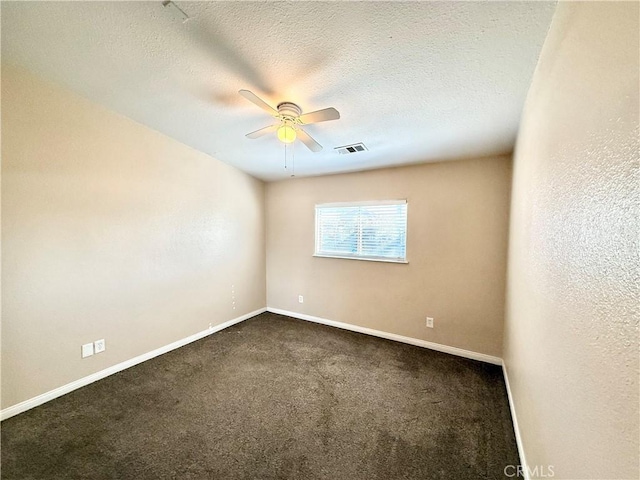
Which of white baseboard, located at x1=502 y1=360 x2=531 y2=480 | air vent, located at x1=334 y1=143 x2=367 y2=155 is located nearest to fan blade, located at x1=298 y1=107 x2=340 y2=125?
air vent, located at x1=334 y1=143 x2=367 y2=155

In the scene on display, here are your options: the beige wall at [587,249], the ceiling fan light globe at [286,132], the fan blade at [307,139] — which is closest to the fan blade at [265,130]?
the ceiling fan light globe at [286,132]

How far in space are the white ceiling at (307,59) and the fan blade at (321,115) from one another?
0.25 m

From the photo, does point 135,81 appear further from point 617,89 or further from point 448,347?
point 448,347

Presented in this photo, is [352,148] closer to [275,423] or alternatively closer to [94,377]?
[275,423]

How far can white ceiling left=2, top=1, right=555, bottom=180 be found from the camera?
132 centimetres

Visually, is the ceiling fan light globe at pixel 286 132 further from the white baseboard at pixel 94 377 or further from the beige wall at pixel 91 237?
the white baseboard at pixel 94 377

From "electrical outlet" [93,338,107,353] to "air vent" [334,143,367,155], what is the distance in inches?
123

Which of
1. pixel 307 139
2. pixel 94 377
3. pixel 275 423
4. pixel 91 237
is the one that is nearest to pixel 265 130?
pixel 307 139

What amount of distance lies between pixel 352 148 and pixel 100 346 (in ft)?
10.7

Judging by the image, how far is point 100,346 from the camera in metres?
2.43

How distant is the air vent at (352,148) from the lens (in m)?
2.77

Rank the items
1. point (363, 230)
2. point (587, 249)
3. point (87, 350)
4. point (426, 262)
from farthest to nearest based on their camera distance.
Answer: point (363, 230) < point (426, 262) < point (87, 350) < point (587, 249)

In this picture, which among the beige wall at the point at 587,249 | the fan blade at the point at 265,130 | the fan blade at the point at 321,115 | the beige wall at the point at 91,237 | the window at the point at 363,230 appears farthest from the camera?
the window at the point at 363,230

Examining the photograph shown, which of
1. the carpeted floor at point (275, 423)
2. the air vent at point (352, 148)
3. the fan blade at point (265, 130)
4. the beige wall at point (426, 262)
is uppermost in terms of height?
the air vent at point (352, 148)
